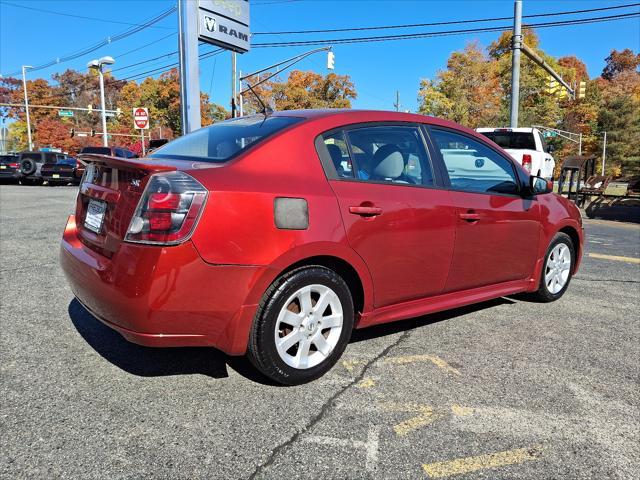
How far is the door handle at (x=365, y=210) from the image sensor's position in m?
2.94

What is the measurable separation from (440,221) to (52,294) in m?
3.51

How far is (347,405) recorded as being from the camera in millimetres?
2670

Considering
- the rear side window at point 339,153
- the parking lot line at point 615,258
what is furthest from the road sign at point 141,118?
the rear side window at point 339,153

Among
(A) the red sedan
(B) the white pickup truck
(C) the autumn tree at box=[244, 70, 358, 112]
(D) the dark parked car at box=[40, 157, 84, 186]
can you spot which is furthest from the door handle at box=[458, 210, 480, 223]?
(C) the autumn tree at box=[244, 70, 358, 112]

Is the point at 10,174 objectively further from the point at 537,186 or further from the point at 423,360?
the point at 423,360

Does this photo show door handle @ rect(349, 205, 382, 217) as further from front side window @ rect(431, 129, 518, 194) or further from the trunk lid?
the trunk lid

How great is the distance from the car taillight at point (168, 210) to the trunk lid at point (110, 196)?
0.07 meters

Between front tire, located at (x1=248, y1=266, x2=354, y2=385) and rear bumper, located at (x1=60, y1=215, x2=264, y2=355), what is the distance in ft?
0.36

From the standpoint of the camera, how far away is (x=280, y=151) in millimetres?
2822

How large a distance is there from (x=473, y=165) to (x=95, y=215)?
2759 mm

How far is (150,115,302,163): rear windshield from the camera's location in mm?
2963

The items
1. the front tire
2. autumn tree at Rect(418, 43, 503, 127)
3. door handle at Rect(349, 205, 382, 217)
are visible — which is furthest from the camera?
autumn tree at Rect(418, 43, 503, 127)

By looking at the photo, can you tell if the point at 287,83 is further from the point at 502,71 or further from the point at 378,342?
the point at 378,342

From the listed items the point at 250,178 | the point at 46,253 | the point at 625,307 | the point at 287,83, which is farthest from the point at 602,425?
the point at 287,83
